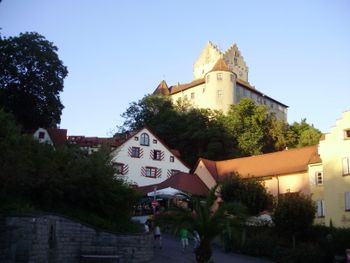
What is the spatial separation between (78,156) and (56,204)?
3.36 metres

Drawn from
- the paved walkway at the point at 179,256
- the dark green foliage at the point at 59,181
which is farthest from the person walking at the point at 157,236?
the dark green foliage at the point at 59,181

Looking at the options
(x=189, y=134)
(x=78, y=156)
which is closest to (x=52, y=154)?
(x=78, y=156)

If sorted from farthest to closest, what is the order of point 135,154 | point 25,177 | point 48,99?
point 135,154 → point 48,99 → point 25,177

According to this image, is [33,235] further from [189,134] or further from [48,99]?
[189,134]

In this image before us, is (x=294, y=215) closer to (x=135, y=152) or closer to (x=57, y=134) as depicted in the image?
(x=135, y=152)

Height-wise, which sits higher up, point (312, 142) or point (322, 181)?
point (312, 142)

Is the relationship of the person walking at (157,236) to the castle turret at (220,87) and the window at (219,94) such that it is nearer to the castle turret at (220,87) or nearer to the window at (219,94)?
the castle turret at (220,87)

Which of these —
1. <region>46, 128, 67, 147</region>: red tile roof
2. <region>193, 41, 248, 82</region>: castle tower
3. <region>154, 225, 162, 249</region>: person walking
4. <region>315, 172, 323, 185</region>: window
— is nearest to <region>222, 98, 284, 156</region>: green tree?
<region>46, 128, 67, 147</region>: red tile roof

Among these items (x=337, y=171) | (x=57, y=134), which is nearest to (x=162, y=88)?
(x=57, y=134)

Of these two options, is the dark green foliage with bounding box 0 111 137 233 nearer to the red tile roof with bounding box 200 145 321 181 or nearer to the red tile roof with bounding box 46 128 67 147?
the red tile roof with bounding box 200 145 321 181

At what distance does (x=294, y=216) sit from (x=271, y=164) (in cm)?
2193

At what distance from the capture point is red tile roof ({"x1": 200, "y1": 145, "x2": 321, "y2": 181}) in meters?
55.7

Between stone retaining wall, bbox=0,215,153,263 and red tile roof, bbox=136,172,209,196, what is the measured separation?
25470mm

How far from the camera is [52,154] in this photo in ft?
96.5
